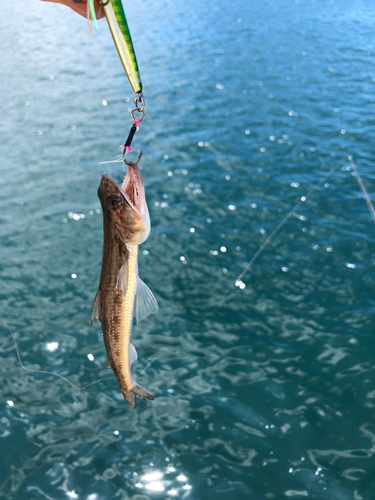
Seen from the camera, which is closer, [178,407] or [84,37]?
[178,407]

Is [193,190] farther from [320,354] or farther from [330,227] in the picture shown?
[320,354]

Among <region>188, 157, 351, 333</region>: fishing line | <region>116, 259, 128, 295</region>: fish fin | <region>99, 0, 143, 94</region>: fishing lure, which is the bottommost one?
<region>188, 157, 351, 333</region>: fishing line

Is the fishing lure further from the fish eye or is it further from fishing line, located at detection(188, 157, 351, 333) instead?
fishing line, located at detection(188, 157, 351, 333)

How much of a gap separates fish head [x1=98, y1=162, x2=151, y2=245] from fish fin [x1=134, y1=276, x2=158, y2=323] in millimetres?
463

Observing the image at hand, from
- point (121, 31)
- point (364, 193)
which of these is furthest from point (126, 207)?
point (364, 193)

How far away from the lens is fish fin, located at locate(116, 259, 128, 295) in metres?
3.83

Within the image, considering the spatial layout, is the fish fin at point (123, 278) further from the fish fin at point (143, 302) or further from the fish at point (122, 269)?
the fish fin at point (143, 302)

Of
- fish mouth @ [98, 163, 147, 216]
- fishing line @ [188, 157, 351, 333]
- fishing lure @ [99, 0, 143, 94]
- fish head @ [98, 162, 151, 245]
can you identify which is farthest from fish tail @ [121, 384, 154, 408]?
fishing line @ [188, 157, 351, 333]

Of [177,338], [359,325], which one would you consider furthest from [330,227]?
[177,338]

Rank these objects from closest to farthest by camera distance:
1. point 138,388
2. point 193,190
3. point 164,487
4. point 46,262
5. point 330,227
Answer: point 138,388
point 164,487
point 46,262
point 330,227
point 193,190

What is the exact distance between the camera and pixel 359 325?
8633 millimetres

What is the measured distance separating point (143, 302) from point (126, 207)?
3.07 ft

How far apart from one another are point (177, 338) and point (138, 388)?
4.20 m

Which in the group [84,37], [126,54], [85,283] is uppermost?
[126,54]
